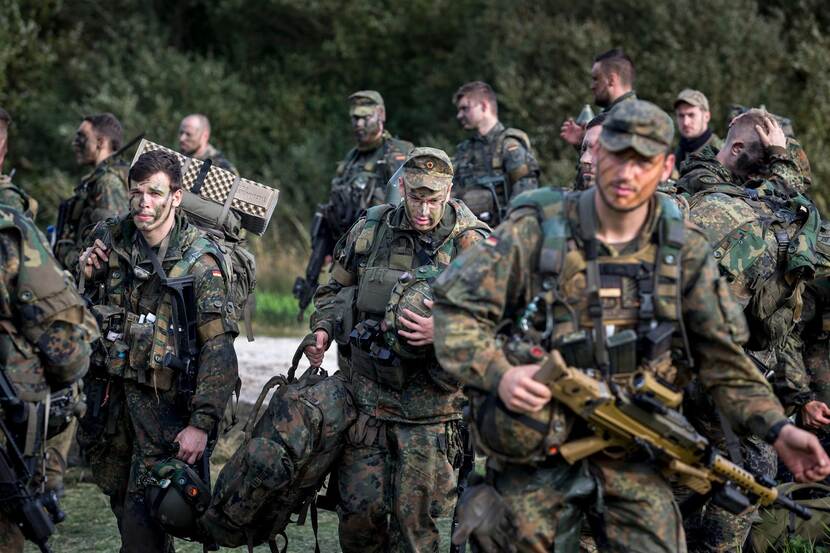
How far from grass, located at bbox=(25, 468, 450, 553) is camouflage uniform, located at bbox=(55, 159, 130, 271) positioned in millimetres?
2102

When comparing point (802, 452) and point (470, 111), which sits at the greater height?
point (470, 111)

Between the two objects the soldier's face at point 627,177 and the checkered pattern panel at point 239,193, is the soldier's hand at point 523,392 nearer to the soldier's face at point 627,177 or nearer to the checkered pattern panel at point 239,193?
the soldier's face at point 627,177

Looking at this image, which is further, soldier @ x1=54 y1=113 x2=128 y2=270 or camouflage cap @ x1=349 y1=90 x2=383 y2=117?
camouflage cap @ x1=349 y1=90 x2=383 y2=117

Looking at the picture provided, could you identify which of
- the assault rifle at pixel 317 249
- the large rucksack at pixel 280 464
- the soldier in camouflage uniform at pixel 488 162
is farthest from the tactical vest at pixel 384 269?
the assault rifle at pixel 317 249

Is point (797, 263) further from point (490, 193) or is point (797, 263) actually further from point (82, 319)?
point (490, 193)

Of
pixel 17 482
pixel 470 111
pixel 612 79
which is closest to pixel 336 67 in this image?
pixel 470 111

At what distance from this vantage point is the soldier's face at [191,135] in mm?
11812

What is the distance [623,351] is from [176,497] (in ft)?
8.28

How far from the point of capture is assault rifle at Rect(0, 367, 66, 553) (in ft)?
15.3

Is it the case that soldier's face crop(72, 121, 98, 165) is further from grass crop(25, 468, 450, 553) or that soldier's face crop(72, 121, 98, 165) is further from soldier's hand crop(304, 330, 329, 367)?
soldier's hand crop(304, 330, 329, 367)

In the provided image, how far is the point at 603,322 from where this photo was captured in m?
4.30

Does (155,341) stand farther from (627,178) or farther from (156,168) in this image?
(627,178)

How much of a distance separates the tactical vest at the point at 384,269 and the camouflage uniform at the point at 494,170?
14.7 feet

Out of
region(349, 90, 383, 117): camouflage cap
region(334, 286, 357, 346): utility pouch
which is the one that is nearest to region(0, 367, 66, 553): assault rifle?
region(334, 286, 357, 346): utility pouch
